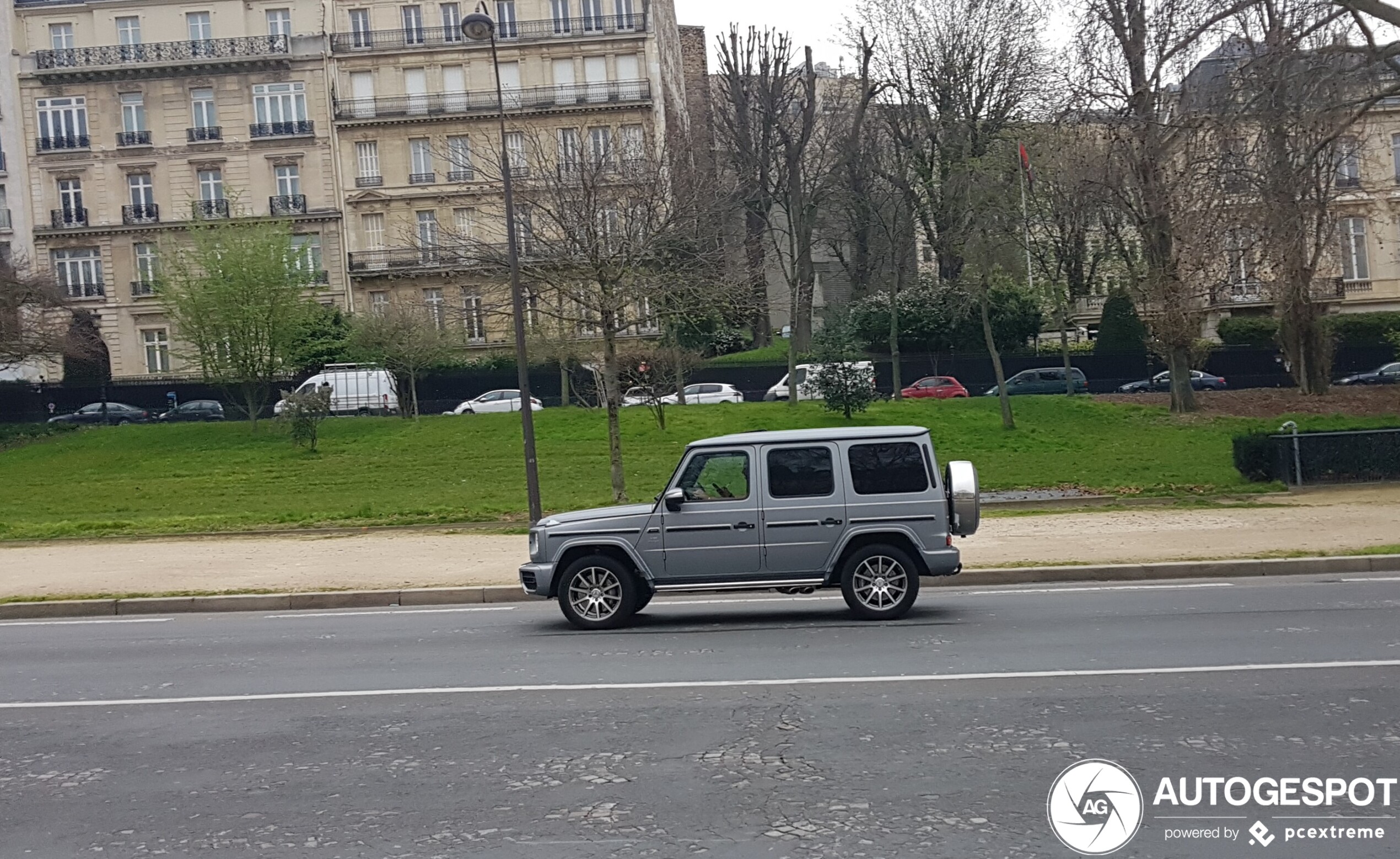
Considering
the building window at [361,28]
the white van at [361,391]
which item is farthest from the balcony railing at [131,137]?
the white van at [361,391]

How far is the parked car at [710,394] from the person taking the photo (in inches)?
1736

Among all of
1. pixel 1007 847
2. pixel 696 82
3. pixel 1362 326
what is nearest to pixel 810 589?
pixel 1007 847

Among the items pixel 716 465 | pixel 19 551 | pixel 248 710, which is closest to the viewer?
pixel 248 710

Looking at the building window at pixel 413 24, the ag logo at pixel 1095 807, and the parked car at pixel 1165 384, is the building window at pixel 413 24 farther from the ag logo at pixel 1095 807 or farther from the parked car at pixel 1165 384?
the ag logo at pixel 1095 807

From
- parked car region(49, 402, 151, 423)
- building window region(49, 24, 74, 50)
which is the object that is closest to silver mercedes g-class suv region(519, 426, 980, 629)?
parked car region(49, 402, 151, 423)

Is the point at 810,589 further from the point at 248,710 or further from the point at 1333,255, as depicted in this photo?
the point at 1333,255

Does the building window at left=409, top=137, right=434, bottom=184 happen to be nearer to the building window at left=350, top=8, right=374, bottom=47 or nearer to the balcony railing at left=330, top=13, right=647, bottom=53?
the balcony railing at left=330, top=13, right=647, bottom=53

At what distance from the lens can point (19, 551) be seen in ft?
71.1

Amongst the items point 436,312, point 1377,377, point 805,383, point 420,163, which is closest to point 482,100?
point 420,163

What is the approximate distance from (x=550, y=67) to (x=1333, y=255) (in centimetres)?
3471

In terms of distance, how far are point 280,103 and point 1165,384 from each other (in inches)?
1621

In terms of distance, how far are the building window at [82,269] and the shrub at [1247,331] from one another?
164ft

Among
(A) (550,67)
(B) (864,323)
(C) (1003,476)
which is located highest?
(A) (550,67)

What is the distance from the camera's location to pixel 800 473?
472 inches
